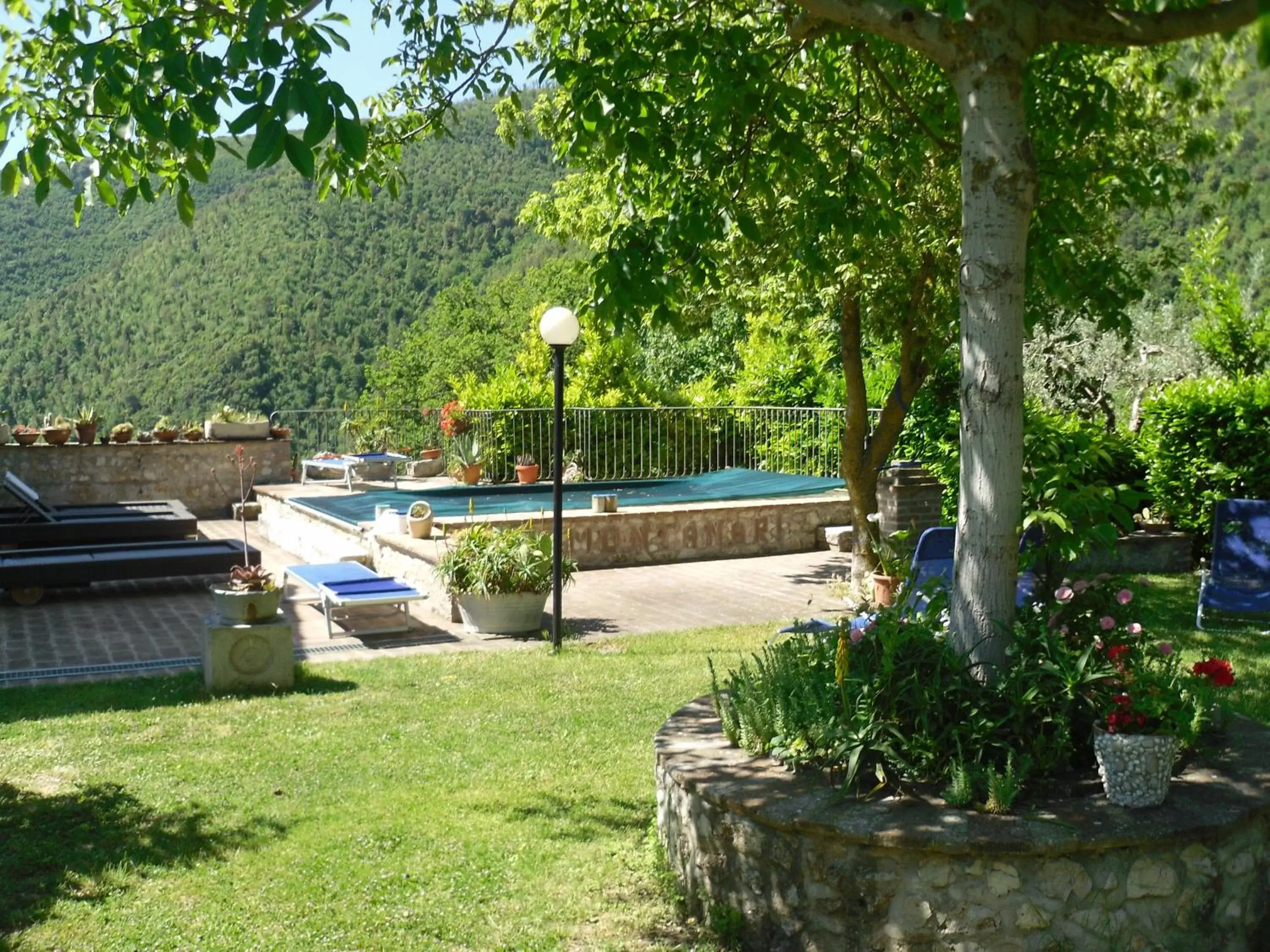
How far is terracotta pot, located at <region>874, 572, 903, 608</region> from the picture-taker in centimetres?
884

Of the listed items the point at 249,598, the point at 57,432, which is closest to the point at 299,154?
the point at 249,598

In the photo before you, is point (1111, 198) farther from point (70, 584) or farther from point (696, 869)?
point (70, 584)

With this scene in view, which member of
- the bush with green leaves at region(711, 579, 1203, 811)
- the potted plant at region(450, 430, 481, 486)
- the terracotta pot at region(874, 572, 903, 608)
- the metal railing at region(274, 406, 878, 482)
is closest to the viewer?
the bush with green leaves at region(711, 579, 1203, 811)

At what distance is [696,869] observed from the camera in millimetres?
4039

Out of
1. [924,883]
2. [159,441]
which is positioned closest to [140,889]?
[924,883]

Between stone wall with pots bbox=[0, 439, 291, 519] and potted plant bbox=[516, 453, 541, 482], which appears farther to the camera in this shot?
stone wall with pots bbox=[0, 439, 291, 519]

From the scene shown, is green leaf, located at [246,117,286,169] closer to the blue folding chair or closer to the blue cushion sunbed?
the blue cushion sunbed

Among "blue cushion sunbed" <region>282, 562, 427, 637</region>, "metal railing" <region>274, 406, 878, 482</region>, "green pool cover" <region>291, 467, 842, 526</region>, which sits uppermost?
"metal railing" <region>274, 406, 878, 482</region>

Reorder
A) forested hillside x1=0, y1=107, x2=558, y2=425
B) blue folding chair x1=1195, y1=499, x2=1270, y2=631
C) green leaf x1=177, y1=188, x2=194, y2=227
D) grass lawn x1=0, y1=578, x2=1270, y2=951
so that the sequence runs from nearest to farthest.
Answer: grass lawn x1=0, y1=578, x2=1270, y2=951 < green leaf x1=177, y1=188, x2=194, y2=227 < blue folding chair x1=1195, y1=499, x2=1270, y2=631 < forested hillside x1=0, y1=107, x2=558, y2=425

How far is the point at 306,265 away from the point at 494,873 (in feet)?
168

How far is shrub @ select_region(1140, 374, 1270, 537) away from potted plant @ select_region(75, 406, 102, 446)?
46.3ft

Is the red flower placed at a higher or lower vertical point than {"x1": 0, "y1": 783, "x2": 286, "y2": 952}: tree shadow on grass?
higher

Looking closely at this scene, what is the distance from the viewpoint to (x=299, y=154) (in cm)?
312

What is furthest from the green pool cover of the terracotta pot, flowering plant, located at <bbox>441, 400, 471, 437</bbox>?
the terracotta pot
